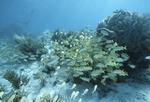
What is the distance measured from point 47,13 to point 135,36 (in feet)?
370

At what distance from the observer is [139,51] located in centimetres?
430

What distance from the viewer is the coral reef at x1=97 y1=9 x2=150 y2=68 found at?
4.25 meters

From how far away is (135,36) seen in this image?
13.9ft

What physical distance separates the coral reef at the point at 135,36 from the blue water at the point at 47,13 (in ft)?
77.7

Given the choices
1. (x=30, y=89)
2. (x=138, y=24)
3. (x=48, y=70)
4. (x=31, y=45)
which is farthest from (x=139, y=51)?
(x=31, y=45)

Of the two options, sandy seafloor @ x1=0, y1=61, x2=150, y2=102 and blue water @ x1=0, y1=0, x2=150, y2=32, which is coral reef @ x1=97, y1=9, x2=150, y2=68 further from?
blue water @ x1=0, y1=0, x2=150, y2=32

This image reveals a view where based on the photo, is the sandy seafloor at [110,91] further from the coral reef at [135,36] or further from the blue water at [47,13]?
the blue water at [47,13]

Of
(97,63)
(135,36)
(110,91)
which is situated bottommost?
(110,91)

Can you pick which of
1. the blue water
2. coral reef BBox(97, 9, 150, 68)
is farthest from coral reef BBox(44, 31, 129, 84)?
the blue water

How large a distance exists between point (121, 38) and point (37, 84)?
4.17 meters

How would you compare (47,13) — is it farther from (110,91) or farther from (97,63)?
(110,91)

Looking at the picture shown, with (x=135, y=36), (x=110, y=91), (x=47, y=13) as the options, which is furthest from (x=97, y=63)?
(x=47, y=13)

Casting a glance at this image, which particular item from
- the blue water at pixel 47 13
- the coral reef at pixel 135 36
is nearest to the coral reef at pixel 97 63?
the coral reef at pixel 135 36

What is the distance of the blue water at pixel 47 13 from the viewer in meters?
48.2
